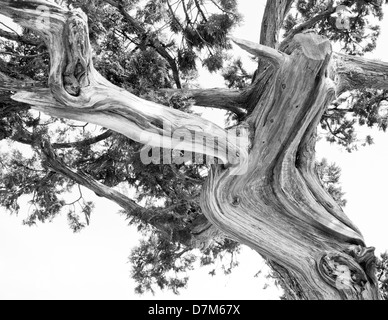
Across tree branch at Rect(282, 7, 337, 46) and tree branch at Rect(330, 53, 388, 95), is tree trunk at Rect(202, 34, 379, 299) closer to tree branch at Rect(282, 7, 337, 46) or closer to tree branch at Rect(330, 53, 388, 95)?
tree branch at Rect(330, 53, 388, 95)

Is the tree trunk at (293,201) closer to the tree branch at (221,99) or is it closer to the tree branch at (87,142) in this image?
the tree branch at (221,99)

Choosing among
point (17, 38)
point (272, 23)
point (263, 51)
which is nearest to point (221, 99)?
point (263, 51)

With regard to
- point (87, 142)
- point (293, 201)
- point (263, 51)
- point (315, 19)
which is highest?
point (315, 19)

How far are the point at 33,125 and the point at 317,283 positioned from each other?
3.92m

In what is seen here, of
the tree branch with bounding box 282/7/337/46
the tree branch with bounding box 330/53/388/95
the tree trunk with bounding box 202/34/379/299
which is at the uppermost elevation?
the tree branch with bounding box 282/7/337/46

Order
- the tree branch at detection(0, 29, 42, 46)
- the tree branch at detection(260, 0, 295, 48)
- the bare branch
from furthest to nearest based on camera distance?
1. the tree branch at detection(260, 0, 295, 48)
2. the tree branch at detection(0, 29, 42, 46)
3. the bare branch

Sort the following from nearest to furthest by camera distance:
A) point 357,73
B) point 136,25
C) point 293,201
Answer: point 293,201, point 357,73, point 136,25

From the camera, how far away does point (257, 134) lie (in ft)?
14.5

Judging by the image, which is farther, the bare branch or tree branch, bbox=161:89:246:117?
tree branch, bbox=161:89:246:117

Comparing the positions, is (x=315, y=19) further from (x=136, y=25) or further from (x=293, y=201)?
(x=293, y=201)

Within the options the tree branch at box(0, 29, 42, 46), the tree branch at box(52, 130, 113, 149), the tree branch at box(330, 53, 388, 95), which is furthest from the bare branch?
the tree branch at box(52, 130, 113, 149)

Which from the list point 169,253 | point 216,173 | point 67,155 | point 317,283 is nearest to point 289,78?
point 216,173
